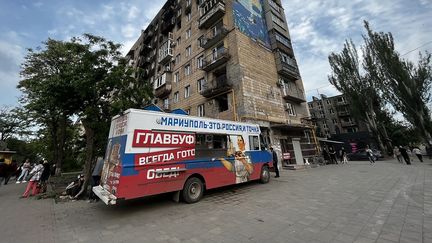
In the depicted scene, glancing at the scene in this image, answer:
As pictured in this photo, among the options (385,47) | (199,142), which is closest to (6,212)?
(199,142)

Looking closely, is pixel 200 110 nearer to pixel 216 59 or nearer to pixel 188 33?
pixel 216 59

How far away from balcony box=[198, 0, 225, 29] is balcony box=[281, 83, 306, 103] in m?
10.5

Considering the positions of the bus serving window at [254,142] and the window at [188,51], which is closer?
the bus serving window at [254,142]

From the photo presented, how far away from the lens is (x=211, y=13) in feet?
62.9

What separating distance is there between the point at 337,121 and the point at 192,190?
51.9 metres

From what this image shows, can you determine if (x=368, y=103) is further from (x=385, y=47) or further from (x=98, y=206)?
(x=98, y=206)

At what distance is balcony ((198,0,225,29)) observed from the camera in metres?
18.4

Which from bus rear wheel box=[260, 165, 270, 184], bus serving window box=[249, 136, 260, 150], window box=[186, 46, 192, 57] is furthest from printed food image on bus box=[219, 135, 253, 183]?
window box=[186, 46, 192, 57]

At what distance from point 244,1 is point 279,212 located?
21861mm

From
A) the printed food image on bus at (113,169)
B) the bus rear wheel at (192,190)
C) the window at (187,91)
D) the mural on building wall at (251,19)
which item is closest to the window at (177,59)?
the window at (187,91)

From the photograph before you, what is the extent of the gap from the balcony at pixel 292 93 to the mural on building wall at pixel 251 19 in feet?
18.3

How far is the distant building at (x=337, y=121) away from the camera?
3393 cm

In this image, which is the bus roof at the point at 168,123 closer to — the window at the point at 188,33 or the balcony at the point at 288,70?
the balcony at the point at 288,70

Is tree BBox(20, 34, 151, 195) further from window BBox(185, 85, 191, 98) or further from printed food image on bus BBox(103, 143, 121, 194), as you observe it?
window BBox(185, 85, 191, 98)
